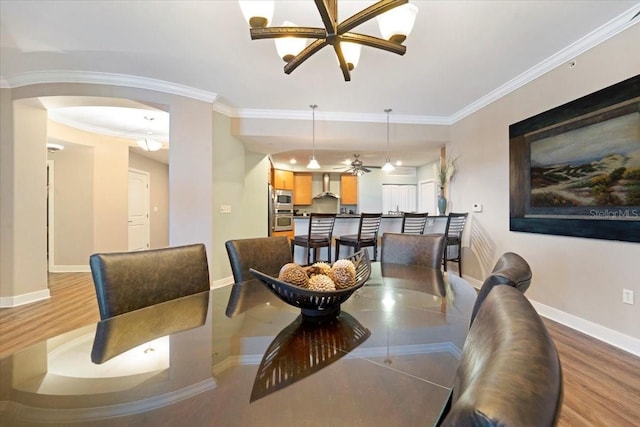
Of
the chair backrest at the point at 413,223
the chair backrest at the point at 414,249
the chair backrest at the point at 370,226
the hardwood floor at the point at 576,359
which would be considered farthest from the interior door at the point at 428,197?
the chair backrest at the point at 414,249

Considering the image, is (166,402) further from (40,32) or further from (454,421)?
(40,32)

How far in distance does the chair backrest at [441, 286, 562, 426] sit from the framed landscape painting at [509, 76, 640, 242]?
2697 millimetres

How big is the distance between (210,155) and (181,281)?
2.48 meters

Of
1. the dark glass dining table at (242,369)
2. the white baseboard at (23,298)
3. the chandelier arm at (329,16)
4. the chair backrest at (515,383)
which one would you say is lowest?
the white baseboard at (23,298)

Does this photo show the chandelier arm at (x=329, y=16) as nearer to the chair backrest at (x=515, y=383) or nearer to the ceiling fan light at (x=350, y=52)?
the ceiling fan light at (x=350, y=52)

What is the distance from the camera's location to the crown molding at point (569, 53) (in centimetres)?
221

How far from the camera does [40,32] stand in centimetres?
242

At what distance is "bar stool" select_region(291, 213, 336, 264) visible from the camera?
3.65 m

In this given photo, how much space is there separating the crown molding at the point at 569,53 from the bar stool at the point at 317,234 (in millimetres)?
2474

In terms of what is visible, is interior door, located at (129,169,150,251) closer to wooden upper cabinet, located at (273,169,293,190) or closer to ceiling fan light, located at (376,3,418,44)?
wooden upper cabinet, located at (273,169,293,190)

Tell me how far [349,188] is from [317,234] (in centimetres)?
475

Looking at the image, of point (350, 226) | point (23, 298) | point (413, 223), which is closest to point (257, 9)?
point (350, 226)

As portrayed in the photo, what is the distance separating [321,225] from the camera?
12.3ft

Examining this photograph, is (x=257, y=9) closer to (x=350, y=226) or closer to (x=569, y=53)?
(x=569, y=53)
